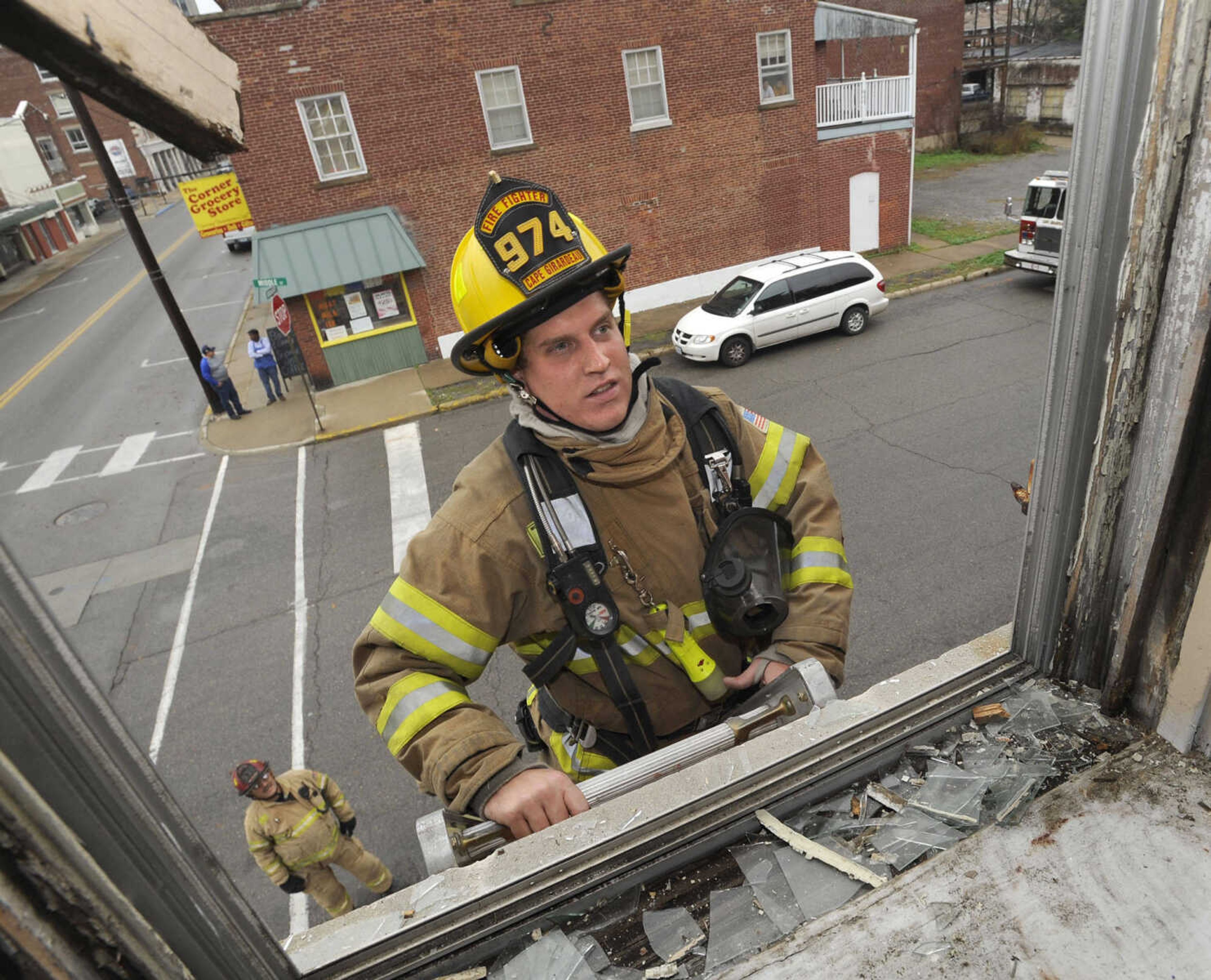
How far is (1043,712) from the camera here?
60.3 inches

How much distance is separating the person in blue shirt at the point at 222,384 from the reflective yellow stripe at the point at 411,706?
42.4ft

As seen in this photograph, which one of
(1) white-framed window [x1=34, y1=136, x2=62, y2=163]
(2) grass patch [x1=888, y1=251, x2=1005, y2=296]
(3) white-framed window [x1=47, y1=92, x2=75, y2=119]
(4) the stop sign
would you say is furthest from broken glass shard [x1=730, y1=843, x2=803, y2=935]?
(1) white-framed window [x1=34, y1=136, x2=62, y2=163]

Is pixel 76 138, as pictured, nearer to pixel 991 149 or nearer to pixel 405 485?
pixel 405 485

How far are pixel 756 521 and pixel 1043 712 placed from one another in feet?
3.09

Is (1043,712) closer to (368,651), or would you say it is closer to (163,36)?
(368,651)

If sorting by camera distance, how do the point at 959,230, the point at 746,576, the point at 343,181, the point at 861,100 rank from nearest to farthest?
1. the point at 746,576
2. the point at 343,181
3. the point at 861,100
4. the point at 959,230

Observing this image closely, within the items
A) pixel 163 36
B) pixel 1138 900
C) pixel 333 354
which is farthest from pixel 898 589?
pixel 333 354

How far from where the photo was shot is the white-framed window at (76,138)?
3847cm

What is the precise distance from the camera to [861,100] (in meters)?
16.4

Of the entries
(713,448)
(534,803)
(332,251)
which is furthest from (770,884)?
(332,251)

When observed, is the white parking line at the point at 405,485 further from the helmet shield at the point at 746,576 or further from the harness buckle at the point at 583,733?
the helmet shield at the point at 746,576

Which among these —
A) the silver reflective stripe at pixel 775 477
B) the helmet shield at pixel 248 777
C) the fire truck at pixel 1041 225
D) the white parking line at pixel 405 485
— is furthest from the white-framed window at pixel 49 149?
the silver reflective stripe at pixel 775 477

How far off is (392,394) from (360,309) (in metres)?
1.99

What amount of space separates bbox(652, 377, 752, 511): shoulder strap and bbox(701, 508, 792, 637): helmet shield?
0.07 meters
